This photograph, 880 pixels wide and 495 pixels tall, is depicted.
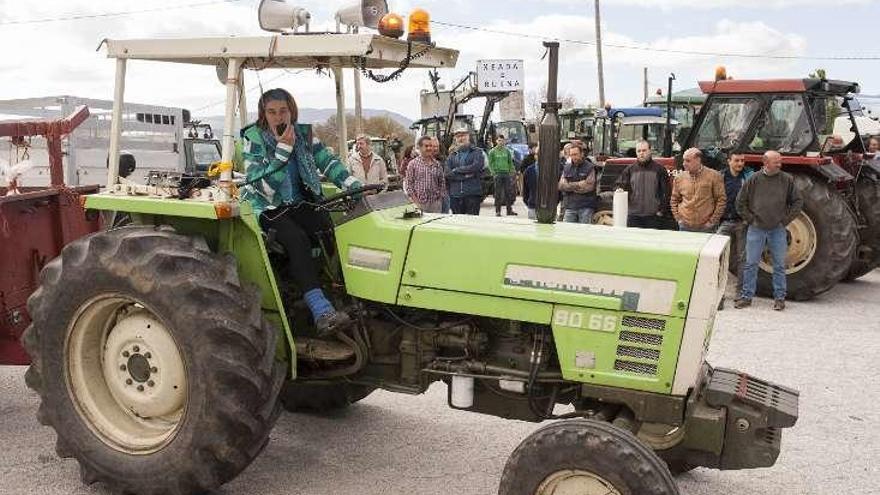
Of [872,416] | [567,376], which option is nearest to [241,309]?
[567,376]

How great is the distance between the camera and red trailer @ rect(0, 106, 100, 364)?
5.07 meters

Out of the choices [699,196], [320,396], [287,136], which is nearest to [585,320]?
[287,136]

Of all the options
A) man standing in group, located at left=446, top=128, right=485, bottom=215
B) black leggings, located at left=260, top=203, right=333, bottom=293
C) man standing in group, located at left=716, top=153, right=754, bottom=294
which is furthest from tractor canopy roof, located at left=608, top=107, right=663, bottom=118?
black leggings, located at left=260, top=203, right=333, bottom=293

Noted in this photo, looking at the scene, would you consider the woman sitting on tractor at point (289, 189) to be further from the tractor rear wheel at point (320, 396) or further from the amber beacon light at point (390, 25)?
the tractor rear wheel at point (320, 396)

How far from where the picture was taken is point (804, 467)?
4699mm

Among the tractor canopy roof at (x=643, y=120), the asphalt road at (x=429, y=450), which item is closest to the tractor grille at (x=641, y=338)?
the asphalt road at (x=429, y=450)

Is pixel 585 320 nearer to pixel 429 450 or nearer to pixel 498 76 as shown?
pixel 429 450

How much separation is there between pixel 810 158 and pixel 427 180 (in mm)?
4138

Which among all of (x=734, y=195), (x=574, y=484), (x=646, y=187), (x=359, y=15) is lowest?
(x=574, y=484)

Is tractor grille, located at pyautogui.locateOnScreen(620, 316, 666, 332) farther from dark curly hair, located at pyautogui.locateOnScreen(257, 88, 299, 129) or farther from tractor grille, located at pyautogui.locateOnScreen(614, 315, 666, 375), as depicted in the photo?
dark curly hair, located at pyautogui.locateOnScreen(257, 88, 299, 129)

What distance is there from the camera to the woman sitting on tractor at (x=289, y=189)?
166 inches

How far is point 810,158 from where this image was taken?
30.9 ft

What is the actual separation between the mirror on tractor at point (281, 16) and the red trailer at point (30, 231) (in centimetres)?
220

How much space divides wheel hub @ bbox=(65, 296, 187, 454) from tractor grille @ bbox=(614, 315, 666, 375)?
2.00 m
